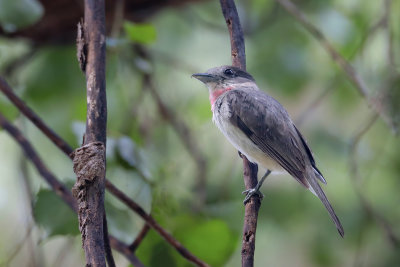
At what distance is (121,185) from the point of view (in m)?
2.63

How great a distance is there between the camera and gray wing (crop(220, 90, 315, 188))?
3001 mm

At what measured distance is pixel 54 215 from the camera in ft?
8.46

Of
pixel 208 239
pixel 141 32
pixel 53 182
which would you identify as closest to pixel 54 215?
pixel 53 182

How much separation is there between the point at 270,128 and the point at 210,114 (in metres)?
0.71

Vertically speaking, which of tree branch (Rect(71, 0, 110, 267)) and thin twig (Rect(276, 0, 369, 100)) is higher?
thin twig (Rect(276, 0, 369, 100))

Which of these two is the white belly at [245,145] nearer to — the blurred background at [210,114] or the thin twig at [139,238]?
the blurred background at [210,114]

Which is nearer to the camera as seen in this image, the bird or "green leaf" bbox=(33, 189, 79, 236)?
"green leaf" bbox=(33, 189, 79, 236)

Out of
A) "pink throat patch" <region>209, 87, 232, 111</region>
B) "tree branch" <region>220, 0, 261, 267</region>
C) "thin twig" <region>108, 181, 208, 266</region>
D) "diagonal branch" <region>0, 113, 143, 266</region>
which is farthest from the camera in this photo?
"pink throat patch" <region>209, 87, 232, 111</region>

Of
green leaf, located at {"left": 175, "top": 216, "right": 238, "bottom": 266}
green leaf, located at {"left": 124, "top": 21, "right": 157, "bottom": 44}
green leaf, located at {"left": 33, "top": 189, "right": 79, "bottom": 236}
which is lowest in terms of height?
green leaf, located at {"left": 175, "top": 216, "right": 238, "bottom": 266}

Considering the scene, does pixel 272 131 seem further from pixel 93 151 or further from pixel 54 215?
pixel 93 151

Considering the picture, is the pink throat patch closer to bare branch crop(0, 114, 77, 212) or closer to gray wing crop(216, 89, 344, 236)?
gray wing crop(216, 89, 344, 236)

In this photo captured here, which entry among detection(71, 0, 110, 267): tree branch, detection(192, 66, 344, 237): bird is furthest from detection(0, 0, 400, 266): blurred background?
detection(71, 0, 110, 267): tree branch

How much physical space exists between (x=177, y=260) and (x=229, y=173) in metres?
1.11

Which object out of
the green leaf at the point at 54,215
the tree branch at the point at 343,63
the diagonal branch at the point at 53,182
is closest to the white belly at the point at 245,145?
the tree branch at the point at 343,63
